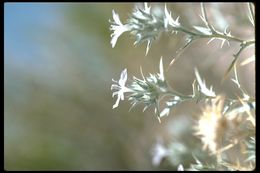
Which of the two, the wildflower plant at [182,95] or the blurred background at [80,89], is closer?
the wildflower plant at [182,95]

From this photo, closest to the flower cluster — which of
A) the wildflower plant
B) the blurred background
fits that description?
the wildflower plant

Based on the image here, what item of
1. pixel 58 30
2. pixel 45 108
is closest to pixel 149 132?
pixel 45 108

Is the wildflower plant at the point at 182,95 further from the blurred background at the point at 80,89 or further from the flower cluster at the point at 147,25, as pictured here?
the blurred background at the point at 80,89

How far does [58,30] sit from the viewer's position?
328 centimetres

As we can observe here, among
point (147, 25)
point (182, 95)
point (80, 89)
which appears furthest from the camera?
point (80, 89)

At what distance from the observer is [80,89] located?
9.68 ft

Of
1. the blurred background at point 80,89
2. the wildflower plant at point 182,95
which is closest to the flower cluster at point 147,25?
the wildflower plant at point 182,95

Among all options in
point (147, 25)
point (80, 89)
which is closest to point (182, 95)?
point (147, 25)

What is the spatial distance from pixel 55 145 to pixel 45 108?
0.95 feet

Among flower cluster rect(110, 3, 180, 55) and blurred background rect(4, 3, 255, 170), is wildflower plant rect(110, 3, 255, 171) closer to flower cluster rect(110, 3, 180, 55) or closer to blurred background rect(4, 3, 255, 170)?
flower cluster rect(110, 3, 180, 55)

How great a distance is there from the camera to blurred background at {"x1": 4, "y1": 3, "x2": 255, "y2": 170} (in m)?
2.55

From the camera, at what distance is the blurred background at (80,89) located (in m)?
2.55

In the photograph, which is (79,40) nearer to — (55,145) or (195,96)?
(55,145)

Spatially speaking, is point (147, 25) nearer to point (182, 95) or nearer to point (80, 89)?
point (182, 95)
